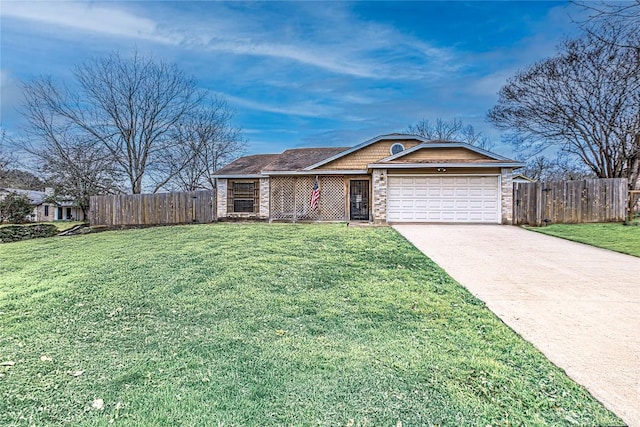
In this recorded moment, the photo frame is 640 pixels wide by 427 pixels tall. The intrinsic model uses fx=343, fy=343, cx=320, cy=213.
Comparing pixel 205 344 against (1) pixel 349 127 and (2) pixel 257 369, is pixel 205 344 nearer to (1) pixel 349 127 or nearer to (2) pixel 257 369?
(2) pixel 257 369

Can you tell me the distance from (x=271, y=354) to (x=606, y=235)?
12117 mm

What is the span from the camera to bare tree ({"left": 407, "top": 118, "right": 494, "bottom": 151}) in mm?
34719

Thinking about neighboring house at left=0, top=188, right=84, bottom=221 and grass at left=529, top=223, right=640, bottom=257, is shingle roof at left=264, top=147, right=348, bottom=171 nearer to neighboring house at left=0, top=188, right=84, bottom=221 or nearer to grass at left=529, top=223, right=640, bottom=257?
grass at left=529, top=223, right=640, bottom=257

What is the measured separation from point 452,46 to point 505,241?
9664 millimetres

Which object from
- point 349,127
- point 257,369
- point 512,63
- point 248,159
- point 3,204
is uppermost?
point 512,63

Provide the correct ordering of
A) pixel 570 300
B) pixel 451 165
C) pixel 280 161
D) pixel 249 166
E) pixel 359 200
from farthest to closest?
pixel 249 166 → pixel 280 161 → pixel 359 200 → pixel 451 165 → pixel 570 300

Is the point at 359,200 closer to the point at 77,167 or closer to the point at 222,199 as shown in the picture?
the point at 222,199

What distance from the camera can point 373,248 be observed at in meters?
8.54

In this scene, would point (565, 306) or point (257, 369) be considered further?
point (565, 306)

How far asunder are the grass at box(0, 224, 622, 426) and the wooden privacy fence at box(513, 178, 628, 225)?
35.2 ft

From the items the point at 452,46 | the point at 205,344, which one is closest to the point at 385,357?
the point at 205,344

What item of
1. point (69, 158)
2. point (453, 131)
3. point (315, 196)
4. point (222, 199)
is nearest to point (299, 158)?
point (315, 196)

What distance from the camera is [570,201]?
1439 cm

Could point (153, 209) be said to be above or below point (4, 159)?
below
